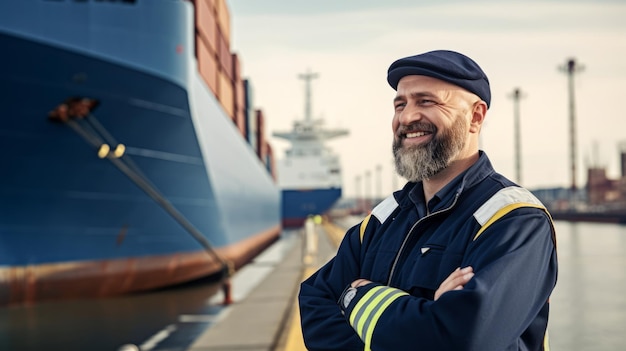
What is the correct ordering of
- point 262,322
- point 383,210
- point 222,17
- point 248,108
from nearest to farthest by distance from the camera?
point 383,210 < point 262,322 < point 222,17 < point 248,108

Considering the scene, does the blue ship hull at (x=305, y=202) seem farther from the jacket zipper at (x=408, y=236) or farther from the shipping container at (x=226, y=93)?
the jacket zipper at (x=408, y=236)

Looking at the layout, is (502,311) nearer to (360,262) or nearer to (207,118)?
(360,262)

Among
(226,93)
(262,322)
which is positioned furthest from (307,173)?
(262,322)

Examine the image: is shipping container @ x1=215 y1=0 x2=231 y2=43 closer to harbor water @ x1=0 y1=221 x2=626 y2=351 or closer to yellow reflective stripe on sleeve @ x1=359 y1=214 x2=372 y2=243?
harbor water @ x1=0 y1=221 x2=626 y2=351

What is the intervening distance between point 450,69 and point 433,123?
0.50 ft

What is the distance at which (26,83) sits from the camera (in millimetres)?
9648

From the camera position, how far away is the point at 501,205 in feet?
5.13

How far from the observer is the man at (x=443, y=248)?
1.45m

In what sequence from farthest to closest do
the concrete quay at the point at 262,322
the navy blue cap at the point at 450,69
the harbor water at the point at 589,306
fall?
the harbor water at the point at 589,306 < the concrete quay at the point at 262,322 < the navy blue cap at the point at 450,69

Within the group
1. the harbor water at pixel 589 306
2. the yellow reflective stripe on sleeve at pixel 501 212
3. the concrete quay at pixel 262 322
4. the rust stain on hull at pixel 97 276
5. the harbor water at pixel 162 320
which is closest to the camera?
the yellow reflective stripe on sleeve at pixel 501 212

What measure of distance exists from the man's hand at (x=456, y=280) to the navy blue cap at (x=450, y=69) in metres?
0.50

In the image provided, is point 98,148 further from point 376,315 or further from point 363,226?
point 376,315

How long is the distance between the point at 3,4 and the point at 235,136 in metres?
8.99

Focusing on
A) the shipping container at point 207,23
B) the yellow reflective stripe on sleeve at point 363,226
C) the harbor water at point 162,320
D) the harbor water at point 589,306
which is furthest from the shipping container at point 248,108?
the yellow reflective stripe on sleeve at point 363,226
